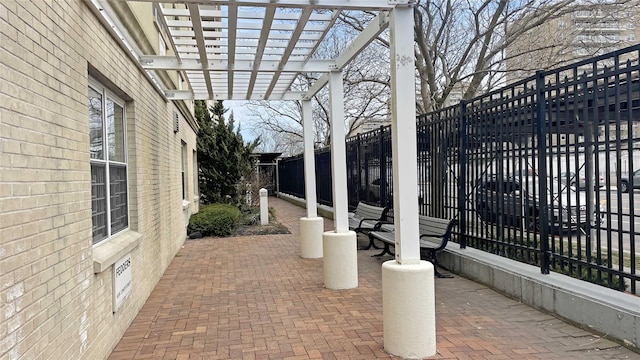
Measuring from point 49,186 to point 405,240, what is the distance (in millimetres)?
2696

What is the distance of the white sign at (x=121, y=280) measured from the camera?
411 centimetres

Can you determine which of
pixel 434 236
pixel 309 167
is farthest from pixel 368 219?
pixel 434 236

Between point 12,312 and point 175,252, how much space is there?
670 centimetres

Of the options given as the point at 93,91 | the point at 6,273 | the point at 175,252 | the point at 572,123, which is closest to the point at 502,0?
the point at 572,123

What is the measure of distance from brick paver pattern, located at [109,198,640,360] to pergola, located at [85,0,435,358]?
0.35 metres

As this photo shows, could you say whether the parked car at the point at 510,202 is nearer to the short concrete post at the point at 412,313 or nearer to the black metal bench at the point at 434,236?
the black metal bench at the point at 434,236

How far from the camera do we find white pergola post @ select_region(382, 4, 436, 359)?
369 cm

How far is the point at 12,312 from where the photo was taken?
2217 mm

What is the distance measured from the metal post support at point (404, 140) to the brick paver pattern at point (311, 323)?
0.99 metres

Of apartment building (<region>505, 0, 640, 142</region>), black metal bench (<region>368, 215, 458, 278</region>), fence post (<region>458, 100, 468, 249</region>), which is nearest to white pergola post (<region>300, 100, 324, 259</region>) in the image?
black metal bench (<region>368, 215, 458, 278</region>)

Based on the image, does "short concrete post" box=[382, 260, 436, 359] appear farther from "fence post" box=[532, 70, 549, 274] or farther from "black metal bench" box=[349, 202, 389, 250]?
"black metal bench" box=[349, 202, 389, 250]

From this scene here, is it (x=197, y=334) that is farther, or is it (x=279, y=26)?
(x=279, y=26)

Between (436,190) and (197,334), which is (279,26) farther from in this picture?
(436,190)

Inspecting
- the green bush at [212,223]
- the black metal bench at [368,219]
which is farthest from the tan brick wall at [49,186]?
the green bush at [212,223]
